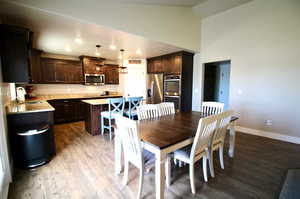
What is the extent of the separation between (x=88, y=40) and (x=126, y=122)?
2.99 metres

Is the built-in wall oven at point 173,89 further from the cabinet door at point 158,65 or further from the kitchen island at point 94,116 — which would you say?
the kitchen island at point 94,116

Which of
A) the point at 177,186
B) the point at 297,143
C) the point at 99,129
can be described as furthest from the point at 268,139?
the point at 99,129

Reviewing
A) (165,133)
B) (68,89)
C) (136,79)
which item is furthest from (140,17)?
(68,89)

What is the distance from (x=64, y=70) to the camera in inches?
202

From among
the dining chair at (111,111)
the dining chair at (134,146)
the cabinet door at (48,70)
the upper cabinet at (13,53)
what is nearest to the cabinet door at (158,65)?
the dining chair at (111,111)

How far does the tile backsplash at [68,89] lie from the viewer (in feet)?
16.4

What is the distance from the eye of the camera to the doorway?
5403mm

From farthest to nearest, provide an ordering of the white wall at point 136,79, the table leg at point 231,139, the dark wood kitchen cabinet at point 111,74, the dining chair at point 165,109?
the white wall at point 136,79
the dark wood kitchen cabinet at point 111,74
the dining chair at point 165,109
the table leg at point 231,139

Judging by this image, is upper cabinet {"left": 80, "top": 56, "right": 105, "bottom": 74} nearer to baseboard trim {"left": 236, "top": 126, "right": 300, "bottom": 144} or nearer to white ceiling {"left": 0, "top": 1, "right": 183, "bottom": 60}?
white ceiling {"left": 0, "top": 1, "right": 183, "bottom": 60}

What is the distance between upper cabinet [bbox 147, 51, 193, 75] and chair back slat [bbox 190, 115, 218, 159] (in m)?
3.30

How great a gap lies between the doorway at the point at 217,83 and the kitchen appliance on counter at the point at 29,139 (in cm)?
482

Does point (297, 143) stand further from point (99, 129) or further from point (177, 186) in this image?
point (99, 129)

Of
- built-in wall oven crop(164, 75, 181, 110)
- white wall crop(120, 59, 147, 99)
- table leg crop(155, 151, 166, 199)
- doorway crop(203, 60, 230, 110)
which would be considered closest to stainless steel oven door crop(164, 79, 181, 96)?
built-in wall oven crop(164, 75, 181, 110)

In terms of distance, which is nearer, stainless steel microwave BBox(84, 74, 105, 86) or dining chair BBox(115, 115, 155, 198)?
dining chair BBox(115, 115, 155, 198)
